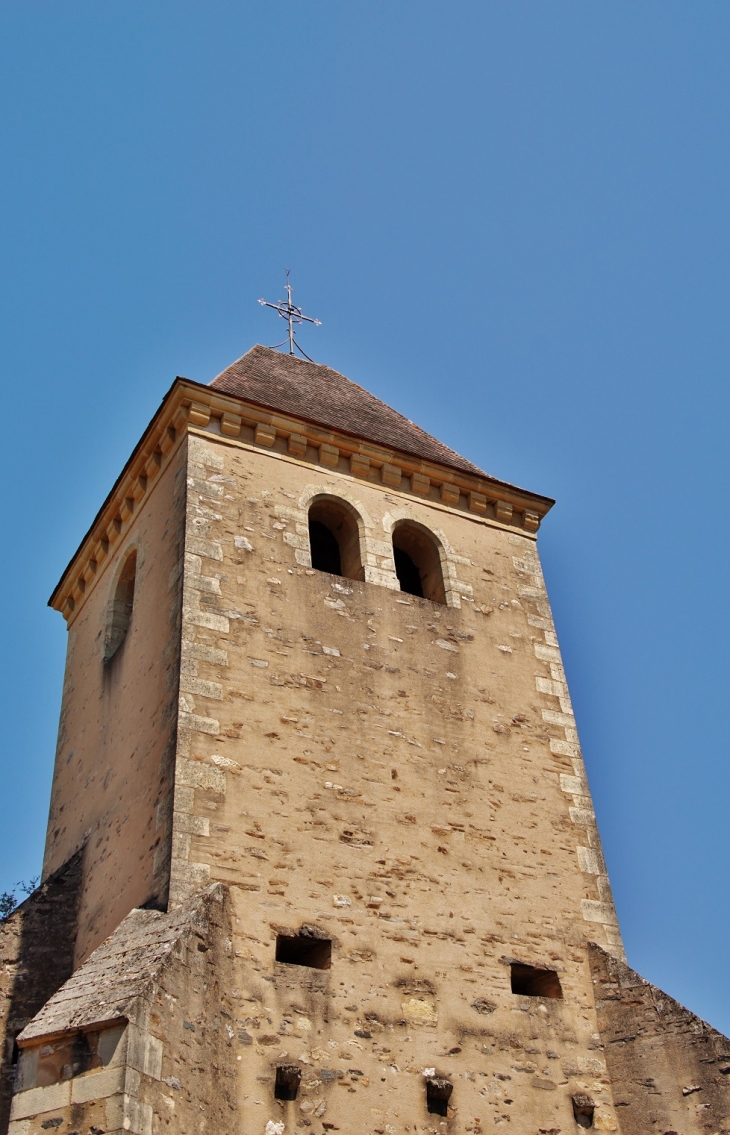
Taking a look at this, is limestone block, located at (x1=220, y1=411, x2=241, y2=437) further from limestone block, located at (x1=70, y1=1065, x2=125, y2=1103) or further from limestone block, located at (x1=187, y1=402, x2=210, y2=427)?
limestone block, located at (x1=70, y1=1065, x2=125, y2=1103)

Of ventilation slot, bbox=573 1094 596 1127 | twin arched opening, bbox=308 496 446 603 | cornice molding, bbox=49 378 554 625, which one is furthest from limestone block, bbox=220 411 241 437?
ventilation slot, bbox=573 1094 596 1127

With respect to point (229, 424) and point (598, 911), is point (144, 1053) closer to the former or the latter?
point (598, 911)

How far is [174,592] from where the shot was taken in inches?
370

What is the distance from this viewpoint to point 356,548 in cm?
1058

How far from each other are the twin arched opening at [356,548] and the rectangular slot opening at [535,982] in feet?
10.9

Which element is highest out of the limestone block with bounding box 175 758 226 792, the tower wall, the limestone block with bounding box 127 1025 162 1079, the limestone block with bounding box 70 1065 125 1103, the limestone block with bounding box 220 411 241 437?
the limestone block with bounding box 220 411 241 437

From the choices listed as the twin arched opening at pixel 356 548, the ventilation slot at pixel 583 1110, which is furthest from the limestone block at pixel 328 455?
the ventilation slot at pixel 583 1110

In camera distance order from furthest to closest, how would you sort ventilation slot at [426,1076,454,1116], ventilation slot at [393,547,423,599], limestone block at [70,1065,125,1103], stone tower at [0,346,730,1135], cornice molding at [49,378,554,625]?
ventilation slot at [393,547,423,599] < cornice molding at [49,378,554,625] < ventilation slot at [426,1076,454,1116] < stone tower at [0,346,730,1135] < limestone block at [70,1065,125,1103]

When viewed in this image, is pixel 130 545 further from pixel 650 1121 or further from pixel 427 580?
pixel 650 1121

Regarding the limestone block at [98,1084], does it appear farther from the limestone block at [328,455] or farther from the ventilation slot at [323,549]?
the limestone block at [328,455]

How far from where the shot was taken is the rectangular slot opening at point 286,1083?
716cm

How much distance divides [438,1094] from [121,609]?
5.48m

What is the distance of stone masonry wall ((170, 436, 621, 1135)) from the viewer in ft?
25.1

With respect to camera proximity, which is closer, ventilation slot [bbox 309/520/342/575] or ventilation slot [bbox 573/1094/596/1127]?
ventilation slot [bbox 573/1094/596/1127]
